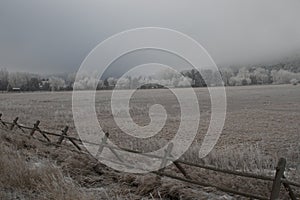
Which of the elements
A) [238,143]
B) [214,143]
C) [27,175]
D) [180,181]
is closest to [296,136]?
[238,143]

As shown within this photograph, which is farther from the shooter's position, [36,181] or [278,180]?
[36,181]

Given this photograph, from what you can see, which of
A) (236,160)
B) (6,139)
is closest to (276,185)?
(236,160)

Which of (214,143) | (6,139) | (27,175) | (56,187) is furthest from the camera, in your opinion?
(214,143)

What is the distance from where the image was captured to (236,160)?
12.1 metres

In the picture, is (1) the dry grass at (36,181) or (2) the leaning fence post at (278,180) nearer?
(1) the dry grass at (36,181)

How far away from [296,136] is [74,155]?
42.1ft

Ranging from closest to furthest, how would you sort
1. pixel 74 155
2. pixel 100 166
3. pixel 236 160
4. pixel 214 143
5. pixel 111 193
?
pixel 111 193, pixel 100 166, pixel 74 155, pixel 236 160, pixel 214 143

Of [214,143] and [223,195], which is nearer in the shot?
[223,195]

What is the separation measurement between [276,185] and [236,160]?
5955 millimetres

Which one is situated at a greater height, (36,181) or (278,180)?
(278,180)

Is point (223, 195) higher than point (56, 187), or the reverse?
point (56, 187)

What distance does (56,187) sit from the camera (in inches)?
233

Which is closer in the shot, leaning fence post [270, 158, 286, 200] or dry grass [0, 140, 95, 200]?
dry grass [0, 140, 95, 200]

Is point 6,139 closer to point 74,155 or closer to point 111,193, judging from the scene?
point 74,155
